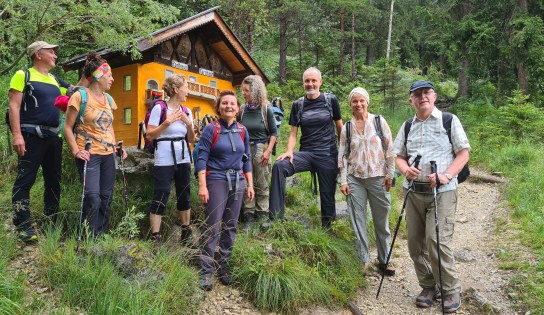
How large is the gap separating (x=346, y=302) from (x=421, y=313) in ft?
2.72

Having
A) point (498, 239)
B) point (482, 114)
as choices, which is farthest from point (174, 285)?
point (482, 114)

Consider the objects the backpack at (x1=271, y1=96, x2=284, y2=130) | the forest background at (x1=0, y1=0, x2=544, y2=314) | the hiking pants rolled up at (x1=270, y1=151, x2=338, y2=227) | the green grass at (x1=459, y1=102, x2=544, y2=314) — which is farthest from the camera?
the backpack at (x1=271, y1=96, x2=284, y2=130)

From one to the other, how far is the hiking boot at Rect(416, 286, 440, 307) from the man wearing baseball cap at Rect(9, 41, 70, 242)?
13.9ft

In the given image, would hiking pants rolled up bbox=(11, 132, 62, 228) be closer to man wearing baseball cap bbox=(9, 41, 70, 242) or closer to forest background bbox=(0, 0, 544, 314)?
man wearing baseball cap bbox=(9, 41, 70, 242)

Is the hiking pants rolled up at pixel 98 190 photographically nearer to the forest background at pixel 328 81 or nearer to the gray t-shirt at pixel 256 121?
the forest background at pixel 328 81

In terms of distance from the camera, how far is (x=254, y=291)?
159 inches

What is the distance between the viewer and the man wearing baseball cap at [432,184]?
397 centimetres

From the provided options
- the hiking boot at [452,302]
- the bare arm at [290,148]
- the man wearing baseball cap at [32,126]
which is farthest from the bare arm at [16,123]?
the hiking boot at [452,302]

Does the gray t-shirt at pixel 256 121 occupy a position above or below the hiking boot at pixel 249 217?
above

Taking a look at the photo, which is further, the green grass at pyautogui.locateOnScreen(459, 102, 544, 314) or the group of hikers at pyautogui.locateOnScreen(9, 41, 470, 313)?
the green grass at pyautogui.locateOnScreen(459, 102, 544, 314)

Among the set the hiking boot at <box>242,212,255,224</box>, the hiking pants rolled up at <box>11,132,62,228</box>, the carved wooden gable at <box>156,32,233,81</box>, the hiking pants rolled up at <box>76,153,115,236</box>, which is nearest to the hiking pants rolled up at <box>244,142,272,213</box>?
the hiking boot at <box>242,212,255,224</box>

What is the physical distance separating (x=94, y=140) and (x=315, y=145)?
278cm

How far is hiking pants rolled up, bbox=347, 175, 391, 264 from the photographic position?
476 centimetres

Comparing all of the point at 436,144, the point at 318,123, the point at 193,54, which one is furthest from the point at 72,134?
the point at 193,54
